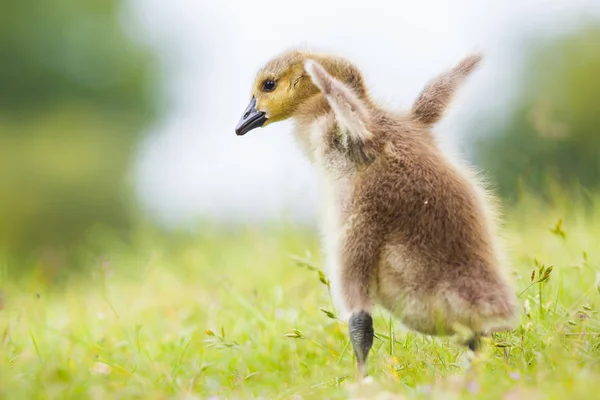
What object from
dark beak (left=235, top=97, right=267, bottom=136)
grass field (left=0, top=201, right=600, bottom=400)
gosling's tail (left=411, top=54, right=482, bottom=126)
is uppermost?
gosling's tail (left=411, top=54, right=482, bottom=126)

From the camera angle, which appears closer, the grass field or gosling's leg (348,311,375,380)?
the grass field

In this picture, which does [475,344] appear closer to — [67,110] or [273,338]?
[273,338]

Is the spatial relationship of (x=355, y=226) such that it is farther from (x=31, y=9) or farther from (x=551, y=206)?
(x=31, y=9)

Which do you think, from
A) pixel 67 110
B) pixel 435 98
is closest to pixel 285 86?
pixel 435 98

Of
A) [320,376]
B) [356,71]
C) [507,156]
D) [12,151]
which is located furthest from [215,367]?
[12,151]

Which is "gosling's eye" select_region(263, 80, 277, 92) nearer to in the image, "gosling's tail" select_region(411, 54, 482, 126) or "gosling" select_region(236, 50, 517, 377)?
"gosling" select_region(236, 50, 517, 377)

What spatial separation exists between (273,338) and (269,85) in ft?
3.45

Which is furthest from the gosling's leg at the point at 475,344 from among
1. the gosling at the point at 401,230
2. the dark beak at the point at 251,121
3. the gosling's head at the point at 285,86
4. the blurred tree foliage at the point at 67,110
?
the blurred tree foliage at the point at 67,110

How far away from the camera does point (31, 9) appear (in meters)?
21.3

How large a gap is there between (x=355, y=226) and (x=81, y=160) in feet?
56.7

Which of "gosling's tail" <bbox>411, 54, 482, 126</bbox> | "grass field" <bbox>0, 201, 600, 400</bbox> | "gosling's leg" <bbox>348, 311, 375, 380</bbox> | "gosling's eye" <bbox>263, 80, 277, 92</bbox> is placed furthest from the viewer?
"gosling's eye" <bbox>263, 80, 277, 92</bbox>

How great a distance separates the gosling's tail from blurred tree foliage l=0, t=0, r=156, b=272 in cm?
1508

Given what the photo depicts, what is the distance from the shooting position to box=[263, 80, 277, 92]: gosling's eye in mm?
3014

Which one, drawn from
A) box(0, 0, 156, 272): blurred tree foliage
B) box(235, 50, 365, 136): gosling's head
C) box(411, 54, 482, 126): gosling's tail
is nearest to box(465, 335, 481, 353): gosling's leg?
box(411, 54, 482, 126): gosling's tail
